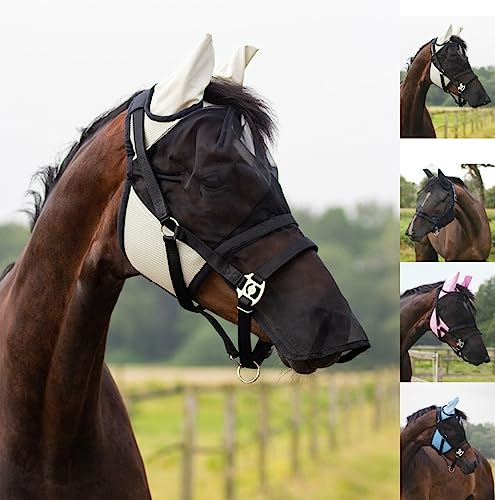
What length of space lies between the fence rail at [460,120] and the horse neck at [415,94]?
0.04m

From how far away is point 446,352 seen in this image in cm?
251

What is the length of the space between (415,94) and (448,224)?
349mm

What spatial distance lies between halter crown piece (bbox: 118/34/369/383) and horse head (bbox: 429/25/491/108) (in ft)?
3.86

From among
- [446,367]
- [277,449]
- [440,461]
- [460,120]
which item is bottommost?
[277,449]

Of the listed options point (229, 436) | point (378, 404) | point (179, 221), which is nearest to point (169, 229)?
point (179, 221)

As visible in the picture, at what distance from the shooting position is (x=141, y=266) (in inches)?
57.1

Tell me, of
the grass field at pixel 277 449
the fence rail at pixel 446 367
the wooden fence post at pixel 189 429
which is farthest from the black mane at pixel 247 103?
the grass field at pixel 277 449

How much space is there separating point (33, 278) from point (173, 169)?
0.34m

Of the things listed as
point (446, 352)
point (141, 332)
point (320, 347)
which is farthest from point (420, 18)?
point (141, 332)

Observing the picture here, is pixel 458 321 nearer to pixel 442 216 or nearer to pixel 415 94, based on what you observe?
pixel 442 216

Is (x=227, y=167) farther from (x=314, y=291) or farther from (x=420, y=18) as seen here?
(x=420, y=18)

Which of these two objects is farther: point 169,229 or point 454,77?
point 454,77

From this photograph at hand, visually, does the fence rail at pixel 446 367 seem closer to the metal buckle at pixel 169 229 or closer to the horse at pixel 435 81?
the horse at pixel 435 81

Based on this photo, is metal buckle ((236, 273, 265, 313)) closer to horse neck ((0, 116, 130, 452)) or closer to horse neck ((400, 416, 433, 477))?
horse neck ((0, 116, 130, 452))
